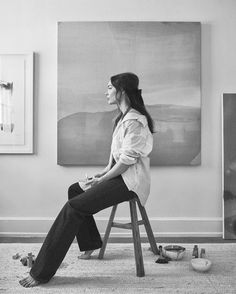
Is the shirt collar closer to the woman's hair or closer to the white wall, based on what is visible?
the woman's hair

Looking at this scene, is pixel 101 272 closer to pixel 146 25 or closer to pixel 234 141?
pixel 234 141

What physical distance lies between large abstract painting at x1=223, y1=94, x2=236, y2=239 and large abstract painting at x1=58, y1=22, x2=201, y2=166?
0.25 meters


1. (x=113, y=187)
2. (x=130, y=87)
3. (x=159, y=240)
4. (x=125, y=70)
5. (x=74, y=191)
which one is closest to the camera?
(x=113, y=187)

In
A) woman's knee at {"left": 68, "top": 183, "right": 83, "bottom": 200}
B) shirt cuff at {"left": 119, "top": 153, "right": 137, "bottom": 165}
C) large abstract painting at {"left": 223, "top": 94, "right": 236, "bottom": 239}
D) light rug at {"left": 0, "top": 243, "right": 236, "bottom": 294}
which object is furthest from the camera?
large abstract painting at {"left": 223, "top": 94, "right": 236, "bottom": 239}

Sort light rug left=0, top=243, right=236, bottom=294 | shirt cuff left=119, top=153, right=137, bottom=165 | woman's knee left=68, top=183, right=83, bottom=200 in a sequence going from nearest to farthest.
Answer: light rug left=0, top=243, right=236, bottom=294, shirt cuff left=119, top=153, right=137, bottom=165, woman's knee left=68, top=183, right=83, bottom=200

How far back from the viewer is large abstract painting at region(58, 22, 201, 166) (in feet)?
11.6

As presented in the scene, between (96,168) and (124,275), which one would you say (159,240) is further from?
(124,275)

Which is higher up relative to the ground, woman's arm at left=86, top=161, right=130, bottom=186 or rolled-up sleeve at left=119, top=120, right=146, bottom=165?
rolled-up sleeve at left=119, top=120, right=146, bottom=165

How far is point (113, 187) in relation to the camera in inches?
92.8

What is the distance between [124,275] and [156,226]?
1.19 metres

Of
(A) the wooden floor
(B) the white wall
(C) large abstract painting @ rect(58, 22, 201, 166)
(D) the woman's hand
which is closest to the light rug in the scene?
(A) the wooden floor

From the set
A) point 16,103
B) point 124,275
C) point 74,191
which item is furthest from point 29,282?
point 16,103

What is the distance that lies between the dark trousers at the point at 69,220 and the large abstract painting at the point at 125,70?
1.19 meters

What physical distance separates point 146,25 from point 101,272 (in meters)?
2.15
